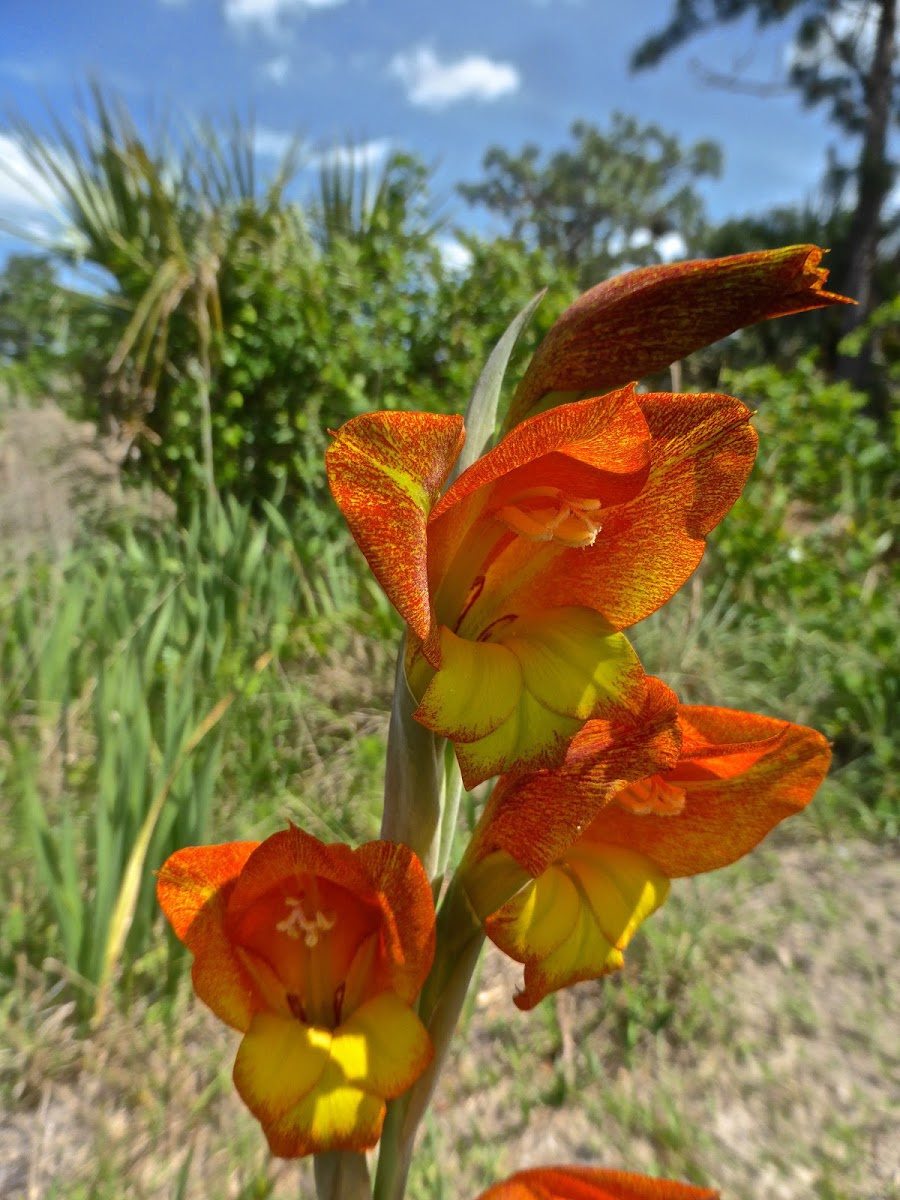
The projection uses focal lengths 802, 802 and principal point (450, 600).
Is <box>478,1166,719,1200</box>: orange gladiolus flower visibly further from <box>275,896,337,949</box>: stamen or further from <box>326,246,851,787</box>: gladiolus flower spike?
<box>326,246,851,787</box>: gladiolus flower spike

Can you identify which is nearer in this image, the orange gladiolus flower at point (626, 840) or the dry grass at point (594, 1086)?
the orange gladiolus flower at point (626, 840)

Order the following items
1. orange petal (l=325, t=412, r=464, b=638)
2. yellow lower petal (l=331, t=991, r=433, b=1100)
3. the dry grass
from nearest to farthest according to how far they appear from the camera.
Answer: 1. orange petal (l=325, t=412, r=464, b=638)
2. yellow lower petal (l=331, t=991, r=433, b=1100)
3. the dry grass

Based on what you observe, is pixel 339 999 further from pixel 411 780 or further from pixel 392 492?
pixel 392 492

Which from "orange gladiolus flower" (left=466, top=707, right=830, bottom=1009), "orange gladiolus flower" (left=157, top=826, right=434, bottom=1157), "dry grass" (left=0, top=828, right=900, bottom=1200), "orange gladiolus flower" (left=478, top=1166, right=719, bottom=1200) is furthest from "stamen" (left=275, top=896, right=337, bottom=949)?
"dry grass" (left=0, top=828, right=900, bottom=1200)

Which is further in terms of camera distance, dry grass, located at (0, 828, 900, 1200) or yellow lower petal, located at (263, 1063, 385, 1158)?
dry grass, located at (0, 828, 900, 1200)

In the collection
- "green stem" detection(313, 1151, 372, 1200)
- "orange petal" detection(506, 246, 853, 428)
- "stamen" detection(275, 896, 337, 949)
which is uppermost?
"orange petal" detection(506, 246, 853, 428)

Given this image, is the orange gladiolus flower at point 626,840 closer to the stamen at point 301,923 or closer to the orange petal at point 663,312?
the stamen at point 301,923

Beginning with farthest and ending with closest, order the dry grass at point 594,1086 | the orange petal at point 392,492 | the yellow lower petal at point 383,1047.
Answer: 1. the dry grass at point 594,1086
2. the yellow lower petal at point 383,1047
3. the orange petal at point 392,492

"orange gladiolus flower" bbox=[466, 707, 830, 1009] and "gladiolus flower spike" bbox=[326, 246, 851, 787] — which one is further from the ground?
"gladiolus flower spike" bbox=[326, 246, 851, 787]

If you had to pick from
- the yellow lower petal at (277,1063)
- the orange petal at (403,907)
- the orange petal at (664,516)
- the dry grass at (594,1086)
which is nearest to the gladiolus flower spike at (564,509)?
the orange petal at (664,516)
